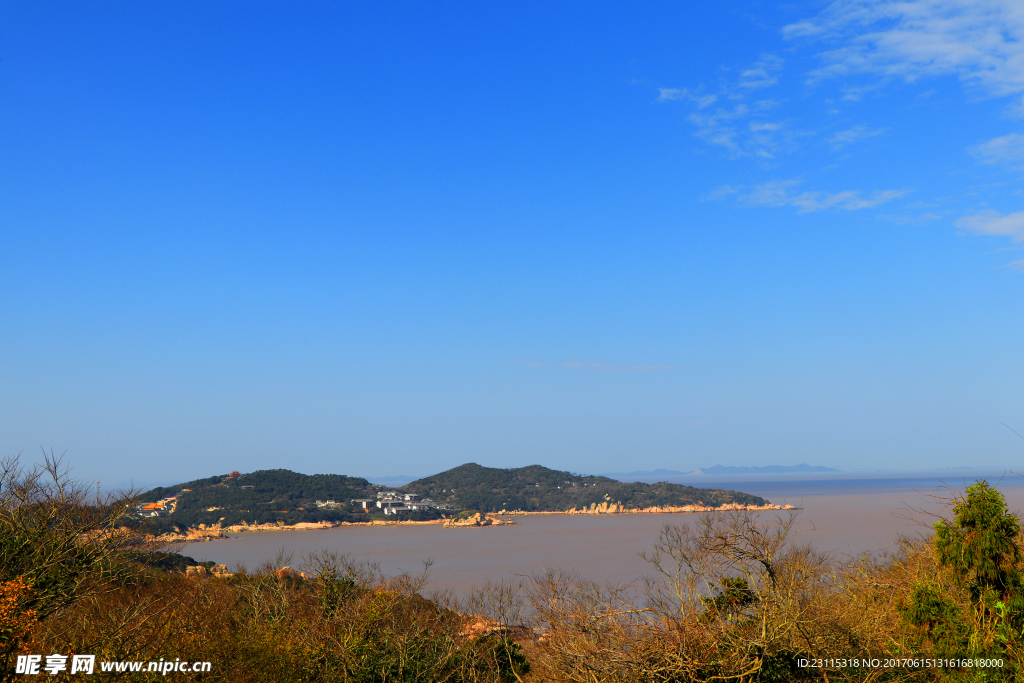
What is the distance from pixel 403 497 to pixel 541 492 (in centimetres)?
2775

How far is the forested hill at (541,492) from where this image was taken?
12838 cm

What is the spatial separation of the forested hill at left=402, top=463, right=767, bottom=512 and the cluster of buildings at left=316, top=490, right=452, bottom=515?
4.41 meters

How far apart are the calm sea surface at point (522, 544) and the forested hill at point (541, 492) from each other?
521 inches

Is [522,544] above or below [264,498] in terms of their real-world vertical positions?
below

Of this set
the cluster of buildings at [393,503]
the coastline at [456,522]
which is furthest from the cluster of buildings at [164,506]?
the cluster of buildings at [393,503]

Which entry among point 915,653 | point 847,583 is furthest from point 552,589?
point 847,583

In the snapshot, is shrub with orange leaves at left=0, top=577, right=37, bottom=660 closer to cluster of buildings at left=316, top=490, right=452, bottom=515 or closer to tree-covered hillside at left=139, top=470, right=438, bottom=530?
tree-covered hillside at left=139, top=470, right=438, bottom=530

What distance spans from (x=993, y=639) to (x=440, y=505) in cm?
12136

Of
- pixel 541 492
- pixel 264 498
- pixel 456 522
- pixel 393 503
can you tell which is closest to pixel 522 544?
pixel 456 522

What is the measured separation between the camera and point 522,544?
81.2 metres

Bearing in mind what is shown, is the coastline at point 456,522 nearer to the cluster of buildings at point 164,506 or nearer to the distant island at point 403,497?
the distant island at point 403,497

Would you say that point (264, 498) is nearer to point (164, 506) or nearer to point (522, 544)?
point (164, 506)

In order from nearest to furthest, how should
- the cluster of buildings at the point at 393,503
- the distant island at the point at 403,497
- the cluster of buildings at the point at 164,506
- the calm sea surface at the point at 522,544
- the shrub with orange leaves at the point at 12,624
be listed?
the shrub with orange leaves at the point at 12,624, the calm sea surface at the point at 522,544, the cluster of buildings at the point at 164,506, the distant island at the point at 403,497, the cluster of buildings at the point at 393,503

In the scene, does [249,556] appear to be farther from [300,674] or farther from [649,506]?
[649,506]
